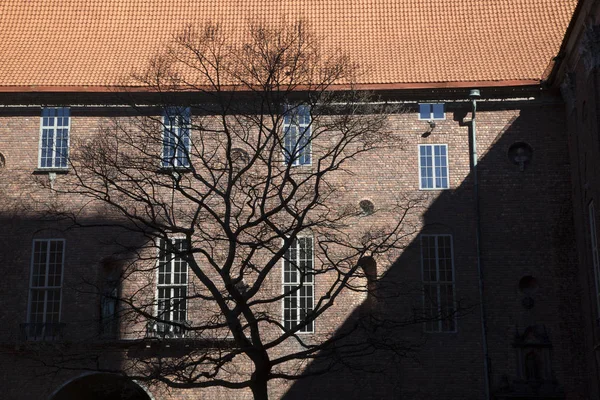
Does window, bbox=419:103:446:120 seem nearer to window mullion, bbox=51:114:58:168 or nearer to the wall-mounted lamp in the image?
the wall-mounted lamp

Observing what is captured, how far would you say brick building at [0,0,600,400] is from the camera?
80.9 ft

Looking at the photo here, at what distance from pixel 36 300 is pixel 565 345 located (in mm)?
12968

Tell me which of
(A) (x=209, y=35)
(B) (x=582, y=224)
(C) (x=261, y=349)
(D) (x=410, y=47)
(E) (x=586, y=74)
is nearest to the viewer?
(C) (x=261, y=349)

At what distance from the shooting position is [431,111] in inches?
1045

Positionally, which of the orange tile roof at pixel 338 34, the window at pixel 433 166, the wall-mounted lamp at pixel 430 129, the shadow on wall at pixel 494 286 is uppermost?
the orange tile roof at pixel 338 34

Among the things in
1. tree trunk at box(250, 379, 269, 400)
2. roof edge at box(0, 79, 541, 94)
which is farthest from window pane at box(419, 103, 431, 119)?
tree trunk at box(250, 379, 269, 400)

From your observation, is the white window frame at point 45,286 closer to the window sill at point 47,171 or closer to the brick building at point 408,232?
the brick building at point 408,232

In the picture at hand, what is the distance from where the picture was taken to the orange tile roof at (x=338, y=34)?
2686 cm

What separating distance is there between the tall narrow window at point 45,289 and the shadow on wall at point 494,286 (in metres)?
6.18

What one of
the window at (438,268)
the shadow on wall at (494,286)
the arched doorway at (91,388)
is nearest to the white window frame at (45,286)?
the arched doorway at (91,388)

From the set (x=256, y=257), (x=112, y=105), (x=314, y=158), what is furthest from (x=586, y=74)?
(x=112, y=105)

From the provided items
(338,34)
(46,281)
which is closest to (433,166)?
(338,34)

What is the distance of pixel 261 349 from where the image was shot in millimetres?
18688

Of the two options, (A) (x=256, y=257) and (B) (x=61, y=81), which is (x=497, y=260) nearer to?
(A) (x=256, y=257)
